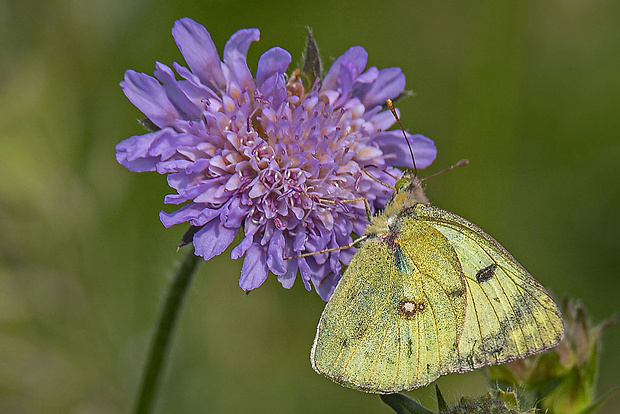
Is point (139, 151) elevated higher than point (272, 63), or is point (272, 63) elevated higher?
point (272, 63)

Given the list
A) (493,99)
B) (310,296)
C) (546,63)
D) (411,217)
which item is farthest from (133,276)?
(546,63)

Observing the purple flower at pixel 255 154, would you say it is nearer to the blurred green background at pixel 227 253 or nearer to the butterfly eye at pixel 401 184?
the butterfly eye at pixel 401 184

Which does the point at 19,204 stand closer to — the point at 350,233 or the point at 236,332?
the point at 236,332

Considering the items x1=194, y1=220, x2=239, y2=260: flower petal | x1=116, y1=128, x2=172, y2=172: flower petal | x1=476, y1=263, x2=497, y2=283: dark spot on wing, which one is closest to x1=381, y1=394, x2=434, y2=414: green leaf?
x1=476, y1=263, x2=497, y2=283: dark spot on wing

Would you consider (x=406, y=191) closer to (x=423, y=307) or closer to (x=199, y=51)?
(x=423, y=307)

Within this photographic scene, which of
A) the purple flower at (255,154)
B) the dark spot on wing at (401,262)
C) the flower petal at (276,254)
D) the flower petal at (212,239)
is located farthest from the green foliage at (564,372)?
the flower petal at (212,239)

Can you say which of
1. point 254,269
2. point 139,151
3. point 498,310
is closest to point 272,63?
point 139,151

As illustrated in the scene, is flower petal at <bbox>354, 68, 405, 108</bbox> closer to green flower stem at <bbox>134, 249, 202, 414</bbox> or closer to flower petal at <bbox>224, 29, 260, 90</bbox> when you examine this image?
flower petal at <bbox>224, 29, 260, 90</bbox>
